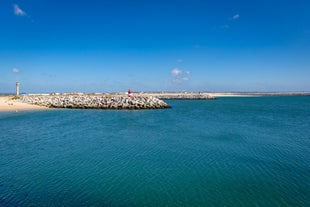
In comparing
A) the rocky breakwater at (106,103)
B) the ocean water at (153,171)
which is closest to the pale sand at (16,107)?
the rocky breakwater at (106,103)

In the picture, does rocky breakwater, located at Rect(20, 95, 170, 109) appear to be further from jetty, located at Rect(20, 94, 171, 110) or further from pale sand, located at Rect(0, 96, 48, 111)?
pale sand, located at Rect(0, 96, 48, 111)

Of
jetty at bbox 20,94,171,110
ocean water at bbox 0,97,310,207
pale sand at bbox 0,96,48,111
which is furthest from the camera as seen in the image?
jetty at bbox 20,94,171,110

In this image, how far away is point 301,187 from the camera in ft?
29.9

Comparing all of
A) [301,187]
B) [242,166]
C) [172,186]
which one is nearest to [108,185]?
[172,186]

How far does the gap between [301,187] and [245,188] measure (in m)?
2.30

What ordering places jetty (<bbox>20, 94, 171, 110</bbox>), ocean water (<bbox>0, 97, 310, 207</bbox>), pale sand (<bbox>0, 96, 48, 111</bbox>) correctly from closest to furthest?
1. ocean water (<bbox>0, 97, 310, 207</bbox>)
2. pale sand (<bbox>0, 96, 48, 111</bbox>)
3. jetty (<bbox>20, 94, 171, 110</bbox>)

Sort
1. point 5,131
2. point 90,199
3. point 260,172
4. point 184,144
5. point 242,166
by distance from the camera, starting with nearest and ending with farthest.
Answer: point 90,199
point 260,172
point 242,166
point 184,144
point 5,131

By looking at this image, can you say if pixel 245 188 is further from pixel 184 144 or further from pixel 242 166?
pixel 184 144

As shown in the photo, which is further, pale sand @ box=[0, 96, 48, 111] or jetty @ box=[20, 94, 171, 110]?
jetty @ box=[20, 94, 171, 110]

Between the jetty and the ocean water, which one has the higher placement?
the jetty

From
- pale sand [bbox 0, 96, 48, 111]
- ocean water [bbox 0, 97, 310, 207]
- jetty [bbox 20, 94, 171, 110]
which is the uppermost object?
jetty [bbox 20, 94, 171, 110]

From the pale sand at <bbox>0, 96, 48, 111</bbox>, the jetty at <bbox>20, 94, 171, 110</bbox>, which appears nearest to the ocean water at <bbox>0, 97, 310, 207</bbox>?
the jetty at <bbox>20, 94, 171, 110</bbox>

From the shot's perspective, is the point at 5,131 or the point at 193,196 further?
the point at 5,131

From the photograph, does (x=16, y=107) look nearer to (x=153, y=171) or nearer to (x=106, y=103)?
(x=106, y=103)
